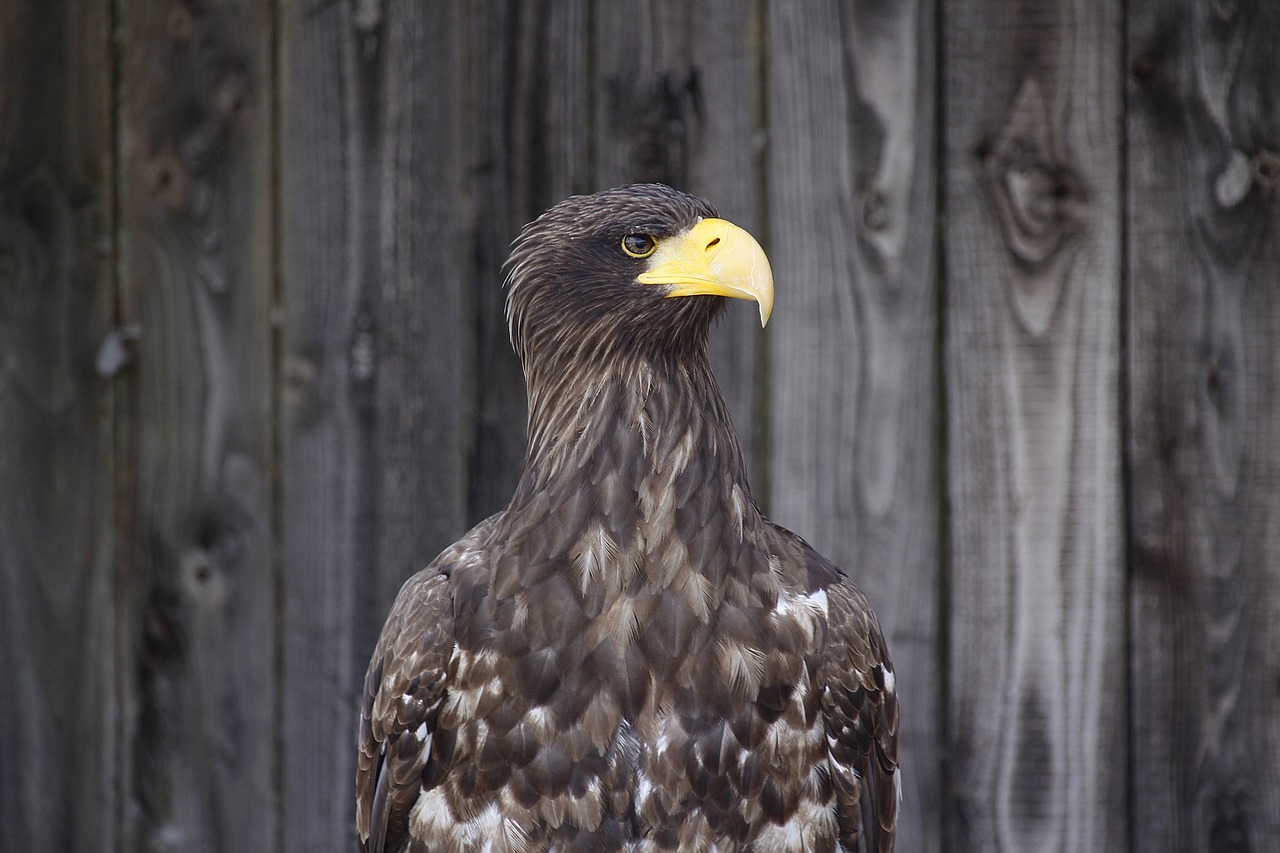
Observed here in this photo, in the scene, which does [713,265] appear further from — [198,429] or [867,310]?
[198,429]

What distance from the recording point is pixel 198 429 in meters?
3.42

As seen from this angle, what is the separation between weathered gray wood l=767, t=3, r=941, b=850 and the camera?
322cm

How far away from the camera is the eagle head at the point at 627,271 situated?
7.95 ft

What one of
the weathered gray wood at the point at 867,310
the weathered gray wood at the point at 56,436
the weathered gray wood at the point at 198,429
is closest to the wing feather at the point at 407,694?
the weathered gray wood at the point at 198,429

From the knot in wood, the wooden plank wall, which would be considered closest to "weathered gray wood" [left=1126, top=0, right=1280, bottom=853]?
the wooden plank wall

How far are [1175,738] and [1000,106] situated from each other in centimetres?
159

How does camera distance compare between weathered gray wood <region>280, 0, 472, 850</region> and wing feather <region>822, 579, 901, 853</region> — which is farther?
weathered gray wood <region>280, 0, 472, 850</region>

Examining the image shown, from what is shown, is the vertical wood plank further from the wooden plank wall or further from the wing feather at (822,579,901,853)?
the wing feather at (822,579,901,853)

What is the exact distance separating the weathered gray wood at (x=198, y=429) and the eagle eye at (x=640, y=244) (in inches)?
50.1

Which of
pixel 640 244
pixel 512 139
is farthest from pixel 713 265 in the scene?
pixel 512 139

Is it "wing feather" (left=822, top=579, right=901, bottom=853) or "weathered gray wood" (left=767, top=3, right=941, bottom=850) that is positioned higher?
"weathered gray wood" (left=767, top=3, right=941, bottom=850)

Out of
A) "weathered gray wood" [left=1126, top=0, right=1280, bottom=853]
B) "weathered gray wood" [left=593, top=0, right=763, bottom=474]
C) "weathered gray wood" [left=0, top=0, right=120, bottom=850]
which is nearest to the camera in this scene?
"weathered gray wood" [left=1126, top=0, right=1280, bottom=853]

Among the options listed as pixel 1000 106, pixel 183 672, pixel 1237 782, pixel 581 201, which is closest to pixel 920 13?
pixel 1000 106

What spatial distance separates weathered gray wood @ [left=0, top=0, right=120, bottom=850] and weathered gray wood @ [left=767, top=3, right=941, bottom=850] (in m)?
1.75
